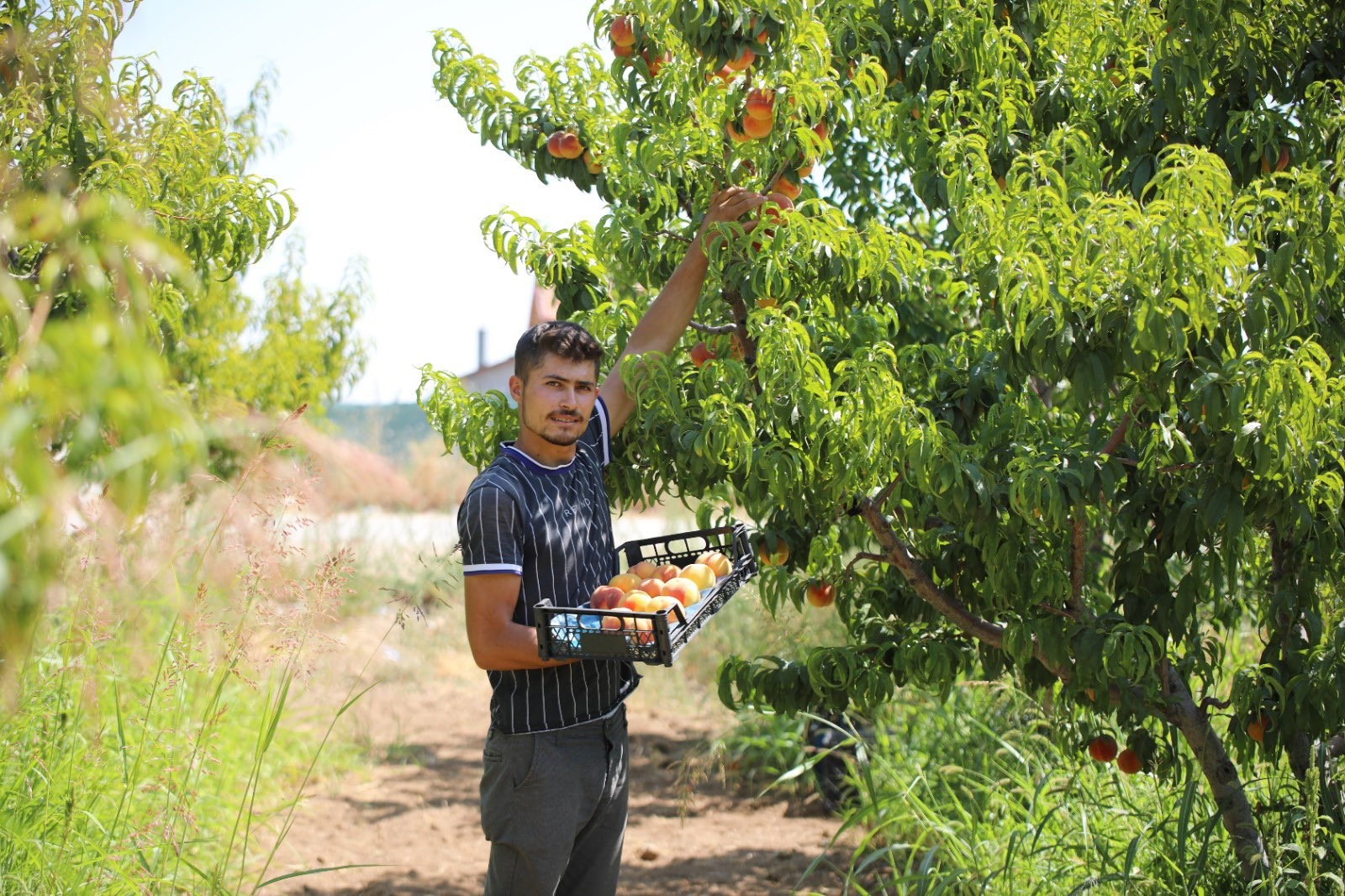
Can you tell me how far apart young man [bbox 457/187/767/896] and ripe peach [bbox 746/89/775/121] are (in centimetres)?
21

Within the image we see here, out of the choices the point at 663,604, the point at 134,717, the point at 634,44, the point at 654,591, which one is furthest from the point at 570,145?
the point at 134,717

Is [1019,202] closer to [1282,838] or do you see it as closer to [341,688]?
[1282,838]

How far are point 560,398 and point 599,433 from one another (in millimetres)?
303

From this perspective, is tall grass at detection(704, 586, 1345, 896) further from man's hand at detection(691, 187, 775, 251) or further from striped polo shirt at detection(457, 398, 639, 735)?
man's hand at detection(691, 187, 775, 251)

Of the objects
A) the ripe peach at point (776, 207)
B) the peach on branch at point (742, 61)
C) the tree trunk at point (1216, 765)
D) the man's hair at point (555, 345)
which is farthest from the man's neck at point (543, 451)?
the tree trunk at point (1216, 765)

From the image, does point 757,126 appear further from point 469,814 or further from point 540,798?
point 469,814

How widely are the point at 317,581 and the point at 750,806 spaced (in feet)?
10.7

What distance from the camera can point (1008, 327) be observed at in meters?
2.46

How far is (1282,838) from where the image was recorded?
2.87 m

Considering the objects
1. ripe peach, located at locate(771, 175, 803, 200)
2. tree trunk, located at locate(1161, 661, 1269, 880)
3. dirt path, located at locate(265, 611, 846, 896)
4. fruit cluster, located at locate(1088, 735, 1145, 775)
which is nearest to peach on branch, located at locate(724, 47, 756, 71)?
ripe peach, located at locate(771, 175, 803, 200)

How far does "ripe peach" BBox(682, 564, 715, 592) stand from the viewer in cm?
263

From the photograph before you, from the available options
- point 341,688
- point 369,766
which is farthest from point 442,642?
point 369,766

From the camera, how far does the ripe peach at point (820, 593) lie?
323 cm

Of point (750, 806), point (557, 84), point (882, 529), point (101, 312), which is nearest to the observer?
point (101, 312)
